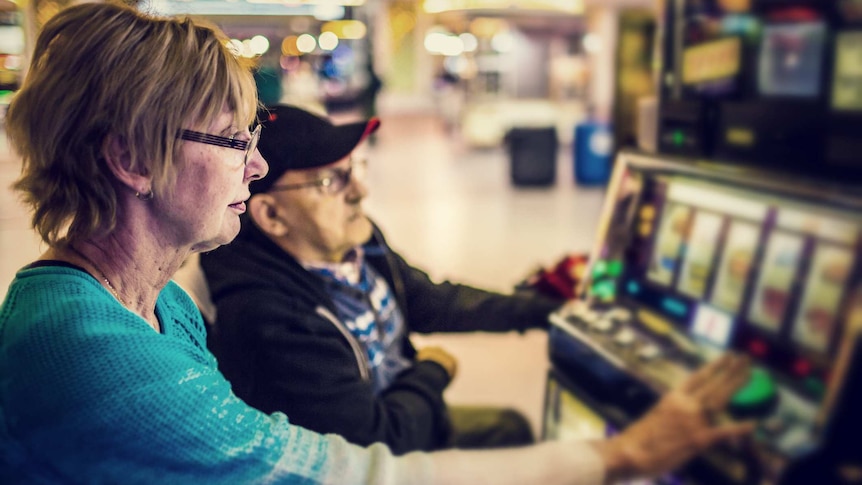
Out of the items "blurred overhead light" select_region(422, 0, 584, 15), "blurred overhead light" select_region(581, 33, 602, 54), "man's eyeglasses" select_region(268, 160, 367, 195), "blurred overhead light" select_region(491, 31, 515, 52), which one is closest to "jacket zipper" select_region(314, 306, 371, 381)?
"man's eyeglasses" select_region(268, 160, 367, 195)

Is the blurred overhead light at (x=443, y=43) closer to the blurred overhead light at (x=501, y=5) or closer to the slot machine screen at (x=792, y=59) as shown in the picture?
the blurred overhead light at (x=501, y=5)

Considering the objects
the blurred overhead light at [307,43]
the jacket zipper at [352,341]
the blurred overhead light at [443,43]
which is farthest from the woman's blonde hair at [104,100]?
the blurred overhead light at [307,43]

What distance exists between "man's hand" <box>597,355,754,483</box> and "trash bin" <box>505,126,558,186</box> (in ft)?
29.3

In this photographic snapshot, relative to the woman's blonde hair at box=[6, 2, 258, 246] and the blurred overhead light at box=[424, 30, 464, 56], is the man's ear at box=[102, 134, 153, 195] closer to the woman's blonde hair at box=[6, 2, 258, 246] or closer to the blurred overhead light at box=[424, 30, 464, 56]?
the woman's blonde hair at box=[6, 2, 258, 246]

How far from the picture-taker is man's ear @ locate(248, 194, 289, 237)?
169cm

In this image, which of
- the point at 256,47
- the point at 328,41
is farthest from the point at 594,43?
the point at 256,47

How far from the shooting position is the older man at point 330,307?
5.01 ft

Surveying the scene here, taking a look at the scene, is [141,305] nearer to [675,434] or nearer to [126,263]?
[126,263]

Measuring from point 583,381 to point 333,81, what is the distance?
24.0 meters

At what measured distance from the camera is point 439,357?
1.94 metres

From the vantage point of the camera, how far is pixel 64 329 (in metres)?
0.89

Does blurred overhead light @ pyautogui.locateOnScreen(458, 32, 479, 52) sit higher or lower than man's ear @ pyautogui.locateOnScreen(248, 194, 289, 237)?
higher

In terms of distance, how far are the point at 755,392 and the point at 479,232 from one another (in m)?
6.28

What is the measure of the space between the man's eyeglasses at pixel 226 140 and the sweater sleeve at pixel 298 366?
54cm
